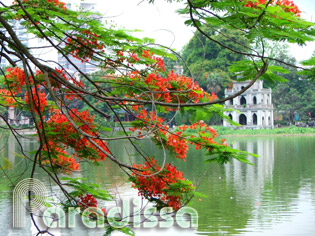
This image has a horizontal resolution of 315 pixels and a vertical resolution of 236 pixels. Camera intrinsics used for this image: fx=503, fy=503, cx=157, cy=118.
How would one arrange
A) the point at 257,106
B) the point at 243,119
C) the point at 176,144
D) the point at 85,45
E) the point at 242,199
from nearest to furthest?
the point at 85,45
the point at 176,144
the point at 242,199
the point at 257,106
the point at 243,119

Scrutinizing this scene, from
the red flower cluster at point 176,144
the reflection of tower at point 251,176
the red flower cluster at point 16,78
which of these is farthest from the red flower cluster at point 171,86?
the reflection of tower at point 251,176

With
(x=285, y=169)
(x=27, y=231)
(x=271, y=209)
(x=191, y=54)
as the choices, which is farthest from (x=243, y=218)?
(x=191, y=54)

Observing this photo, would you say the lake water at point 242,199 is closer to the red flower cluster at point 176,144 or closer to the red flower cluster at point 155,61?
the red flower cluster at point 176,144

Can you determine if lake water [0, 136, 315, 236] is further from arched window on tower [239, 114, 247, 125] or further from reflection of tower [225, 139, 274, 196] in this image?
arched window on tower [239, 114, 247, 125]

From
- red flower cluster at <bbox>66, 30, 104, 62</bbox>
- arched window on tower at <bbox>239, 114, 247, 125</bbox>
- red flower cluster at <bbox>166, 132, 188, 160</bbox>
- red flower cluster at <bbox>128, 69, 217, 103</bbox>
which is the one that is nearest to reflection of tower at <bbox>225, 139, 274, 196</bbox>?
red flower cluster at <bbox>166, 132, 188, 160</bbox>

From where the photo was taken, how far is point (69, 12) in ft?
15.5

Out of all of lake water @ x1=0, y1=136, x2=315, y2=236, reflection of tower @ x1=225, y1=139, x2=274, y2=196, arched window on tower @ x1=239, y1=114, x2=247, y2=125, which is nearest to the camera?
lake water @ x1=0, y1=136, x2=315, y2=236

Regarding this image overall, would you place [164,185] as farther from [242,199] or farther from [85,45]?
[242,199]

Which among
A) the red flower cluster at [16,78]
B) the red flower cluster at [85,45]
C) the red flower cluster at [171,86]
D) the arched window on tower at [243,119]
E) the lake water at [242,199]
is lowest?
the lake water at [242,199]

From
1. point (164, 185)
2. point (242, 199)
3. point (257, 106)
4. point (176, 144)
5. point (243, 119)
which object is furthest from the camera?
point (243, 119)

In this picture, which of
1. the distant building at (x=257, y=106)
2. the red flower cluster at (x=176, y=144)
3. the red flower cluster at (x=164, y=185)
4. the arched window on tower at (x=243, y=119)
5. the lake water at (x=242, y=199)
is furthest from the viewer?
the arched window on tower at (x=243, y=119)

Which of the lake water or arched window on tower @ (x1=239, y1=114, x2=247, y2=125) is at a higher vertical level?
arched window on tower @ (x1=239, y1=114, x2=247, y2=125)

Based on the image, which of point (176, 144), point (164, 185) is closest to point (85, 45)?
point (176, 144)

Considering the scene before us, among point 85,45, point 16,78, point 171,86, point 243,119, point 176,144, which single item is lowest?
point 176,144
